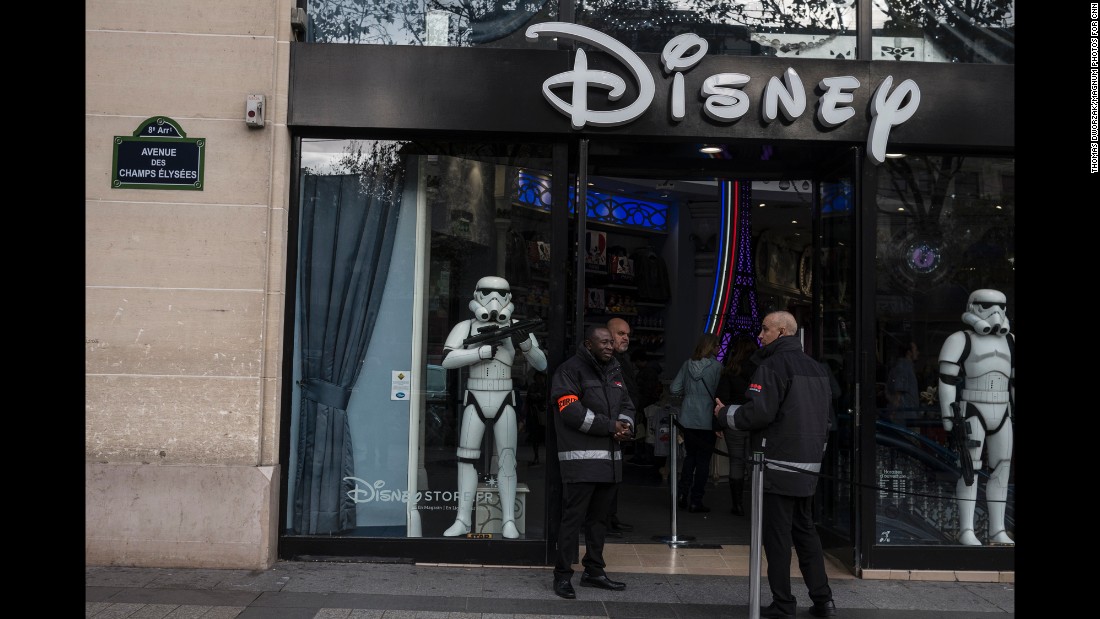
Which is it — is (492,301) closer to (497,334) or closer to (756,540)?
(497,334)

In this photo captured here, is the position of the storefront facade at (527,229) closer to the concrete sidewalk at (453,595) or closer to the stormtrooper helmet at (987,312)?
the stormtrooper helmet at (987,312)

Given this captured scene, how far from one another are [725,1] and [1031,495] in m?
4.59

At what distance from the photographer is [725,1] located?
7164mm

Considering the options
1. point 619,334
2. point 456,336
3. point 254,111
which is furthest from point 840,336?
point 254,111

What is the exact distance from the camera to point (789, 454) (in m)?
5.75

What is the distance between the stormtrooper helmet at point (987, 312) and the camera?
7.15m

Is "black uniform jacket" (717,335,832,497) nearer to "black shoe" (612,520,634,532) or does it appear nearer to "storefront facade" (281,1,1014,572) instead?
"storefront facade" (281,1,1014,572)

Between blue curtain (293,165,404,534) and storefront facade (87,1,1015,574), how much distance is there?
0.05 feet

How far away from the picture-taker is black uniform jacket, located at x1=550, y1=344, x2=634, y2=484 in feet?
19.9

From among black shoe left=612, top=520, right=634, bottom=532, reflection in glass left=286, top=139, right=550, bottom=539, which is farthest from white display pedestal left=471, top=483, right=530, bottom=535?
black shoe left=612, top=520, right=634, bottom=532

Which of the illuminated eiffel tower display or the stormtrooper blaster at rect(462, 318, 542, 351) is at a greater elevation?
the illuminated eiffel tower display

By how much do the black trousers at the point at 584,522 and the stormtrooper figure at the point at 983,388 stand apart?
111 inches

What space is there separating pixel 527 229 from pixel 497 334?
0.81 meters

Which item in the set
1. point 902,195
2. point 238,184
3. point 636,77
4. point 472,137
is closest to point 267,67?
point 238,184
